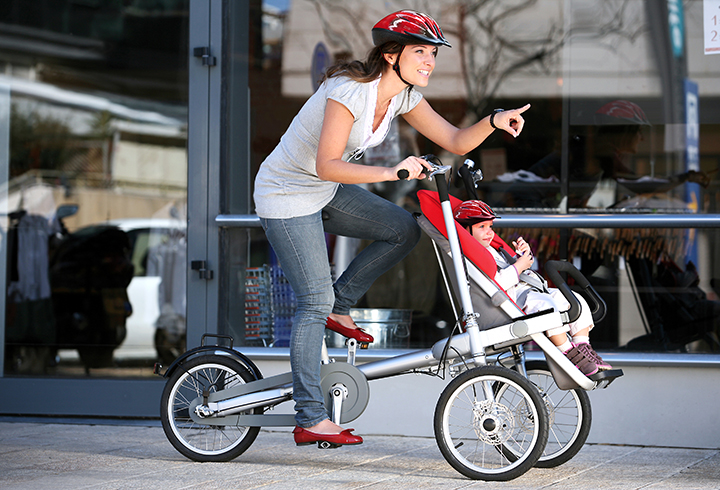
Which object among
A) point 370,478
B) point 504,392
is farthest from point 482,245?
point 370,478

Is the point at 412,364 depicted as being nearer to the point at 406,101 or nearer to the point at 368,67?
the point at 406,101

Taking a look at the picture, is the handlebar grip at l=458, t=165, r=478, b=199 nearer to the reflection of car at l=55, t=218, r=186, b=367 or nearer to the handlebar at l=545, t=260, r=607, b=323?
the handlebar at l=545, t=260, r=607, b=323

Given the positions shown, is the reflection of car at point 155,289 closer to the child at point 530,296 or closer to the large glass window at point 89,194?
the large glass window at point 89,194

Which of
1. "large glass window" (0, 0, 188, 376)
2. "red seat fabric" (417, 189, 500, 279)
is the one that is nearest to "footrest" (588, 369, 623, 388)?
"red seat fabric" (417, 189, 500, 279)

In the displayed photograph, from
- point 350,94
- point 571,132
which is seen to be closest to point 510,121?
point 350,94

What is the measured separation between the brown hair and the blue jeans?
0.55 metres

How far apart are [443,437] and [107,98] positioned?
19.3 feet

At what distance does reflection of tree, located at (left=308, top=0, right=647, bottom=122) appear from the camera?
7.24 meters

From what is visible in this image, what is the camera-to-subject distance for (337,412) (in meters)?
3.61

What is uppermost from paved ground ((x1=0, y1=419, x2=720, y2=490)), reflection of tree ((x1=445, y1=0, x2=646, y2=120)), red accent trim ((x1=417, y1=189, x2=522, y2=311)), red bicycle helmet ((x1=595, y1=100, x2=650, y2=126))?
reflection of tree ((x1=445, y1=0, x2=646, y2=120))

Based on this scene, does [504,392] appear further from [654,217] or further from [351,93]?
[654,217]

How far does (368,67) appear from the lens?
343 cm

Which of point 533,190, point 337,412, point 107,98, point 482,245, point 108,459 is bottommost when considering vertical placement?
point 108,459

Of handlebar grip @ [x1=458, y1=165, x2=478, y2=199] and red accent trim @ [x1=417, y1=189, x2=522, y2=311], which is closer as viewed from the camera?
red accent trim @ [x1=417, y1=189, x2=522, y2=311]
